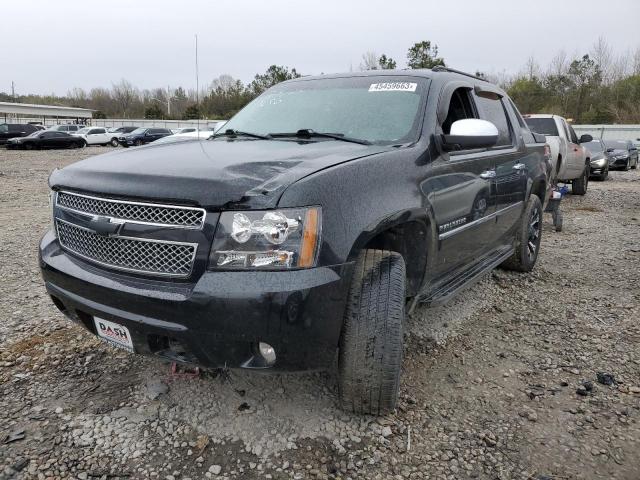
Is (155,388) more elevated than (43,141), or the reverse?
(43,141)

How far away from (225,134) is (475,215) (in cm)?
181

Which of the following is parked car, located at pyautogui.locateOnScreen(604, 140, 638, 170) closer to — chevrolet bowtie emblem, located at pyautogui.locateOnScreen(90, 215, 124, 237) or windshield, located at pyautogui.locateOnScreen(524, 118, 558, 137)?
windshield, located at pyautogui.locateOnScreen(524, 118, 558, 137)

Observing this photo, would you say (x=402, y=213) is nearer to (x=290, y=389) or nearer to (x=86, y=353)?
(x=290, y=389)

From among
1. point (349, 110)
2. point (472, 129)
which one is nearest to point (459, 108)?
point (472, 129)

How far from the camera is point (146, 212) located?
82.8 inches

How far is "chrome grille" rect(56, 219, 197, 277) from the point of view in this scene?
2.05m

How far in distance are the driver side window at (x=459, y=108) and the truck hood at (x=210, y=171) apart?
0.76 metres

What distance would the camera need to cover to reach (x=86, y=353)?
3.10m

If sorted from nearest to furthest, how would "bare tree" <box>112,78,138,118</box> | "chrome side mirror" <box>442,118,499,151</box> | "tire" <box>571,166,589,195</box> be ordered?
"chrome side mirror" <box>442,118,499,151</box>
"tire" <box>571,166,589,195</box>
"bare tree" <box>112,78,138,118</box>

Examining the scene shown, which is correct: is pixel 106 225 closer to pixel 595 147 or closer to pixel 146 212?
pixel 146 212

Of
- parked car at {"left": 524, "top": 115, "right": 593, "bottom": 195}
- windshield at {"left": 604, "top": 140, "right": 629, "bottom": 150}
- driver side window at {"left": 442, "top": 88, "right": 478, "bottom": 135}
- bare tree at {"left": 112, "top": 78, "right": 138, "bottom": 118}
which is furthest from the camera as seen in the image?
bare tree at {"left": 112, "top": 78, "right": 138, "bottom": 118}

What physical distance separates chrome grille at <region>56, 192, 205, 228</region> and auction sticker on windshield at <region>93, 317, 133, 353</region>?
0.48 meters

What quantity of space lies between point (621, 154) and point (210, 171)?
2181 centimetres

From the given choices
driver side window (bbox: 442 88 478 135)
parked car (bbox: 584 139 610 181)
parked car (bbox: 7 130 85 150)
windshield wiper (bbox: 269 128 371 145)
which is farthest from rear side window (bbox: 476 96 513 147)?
parked car (bbox: 7 130 85 150)
